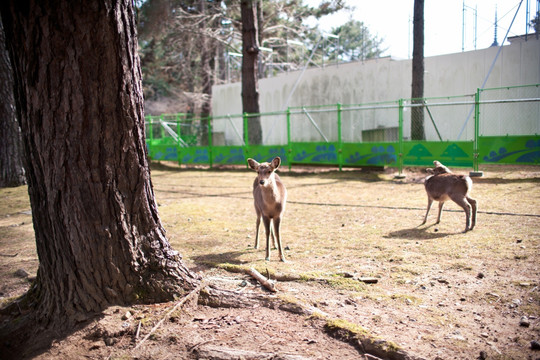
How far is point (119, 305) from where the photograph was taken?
11.5 feet

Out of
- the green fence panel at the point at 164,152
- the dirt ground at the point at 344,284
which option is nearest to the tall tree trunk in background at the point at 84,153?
the dirt ground at the point at 344,284

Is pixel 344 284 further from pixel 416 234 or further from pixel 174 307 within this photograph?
pixel 416 234

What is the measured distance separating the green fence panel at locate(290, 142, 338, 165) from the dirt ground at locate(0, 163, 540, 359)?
574 centimetres

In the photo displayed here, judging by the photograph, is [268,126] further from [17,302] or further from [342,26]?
[342,26]

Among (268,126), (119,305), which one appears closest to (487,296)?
(119,305)

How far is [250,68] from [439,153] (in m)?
8.88

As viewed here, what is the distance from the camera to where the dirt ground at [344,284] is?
3162mm

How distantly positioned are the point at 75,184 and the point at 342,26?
135 ft

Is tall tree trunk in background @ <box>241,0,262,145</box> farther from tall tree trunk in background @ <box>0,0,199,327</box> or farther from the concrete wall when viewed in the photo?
tall tree trunk in background @ <box>0,0,199,327</box>

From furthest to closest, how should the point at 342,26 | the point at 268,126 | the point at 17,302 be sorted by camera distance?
the point at 342,26 → the point at 268,126 → the point at 17,302

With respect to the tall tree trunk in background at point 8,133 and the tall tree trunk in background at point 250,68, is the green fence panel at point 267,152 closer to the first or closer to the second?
the tall tree trunk in background at point 250,68

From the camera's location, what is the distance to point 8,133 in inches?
484

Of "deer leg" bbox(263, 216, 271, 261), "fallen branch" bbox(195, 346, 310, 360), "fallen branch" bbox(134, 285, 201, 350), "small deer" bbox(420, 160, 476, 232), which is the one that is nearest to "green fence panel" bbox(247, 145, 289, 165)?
"small deer" bbox(420, 160, 476, 232)

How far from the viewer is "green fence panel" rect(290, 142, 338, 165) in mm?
14959
